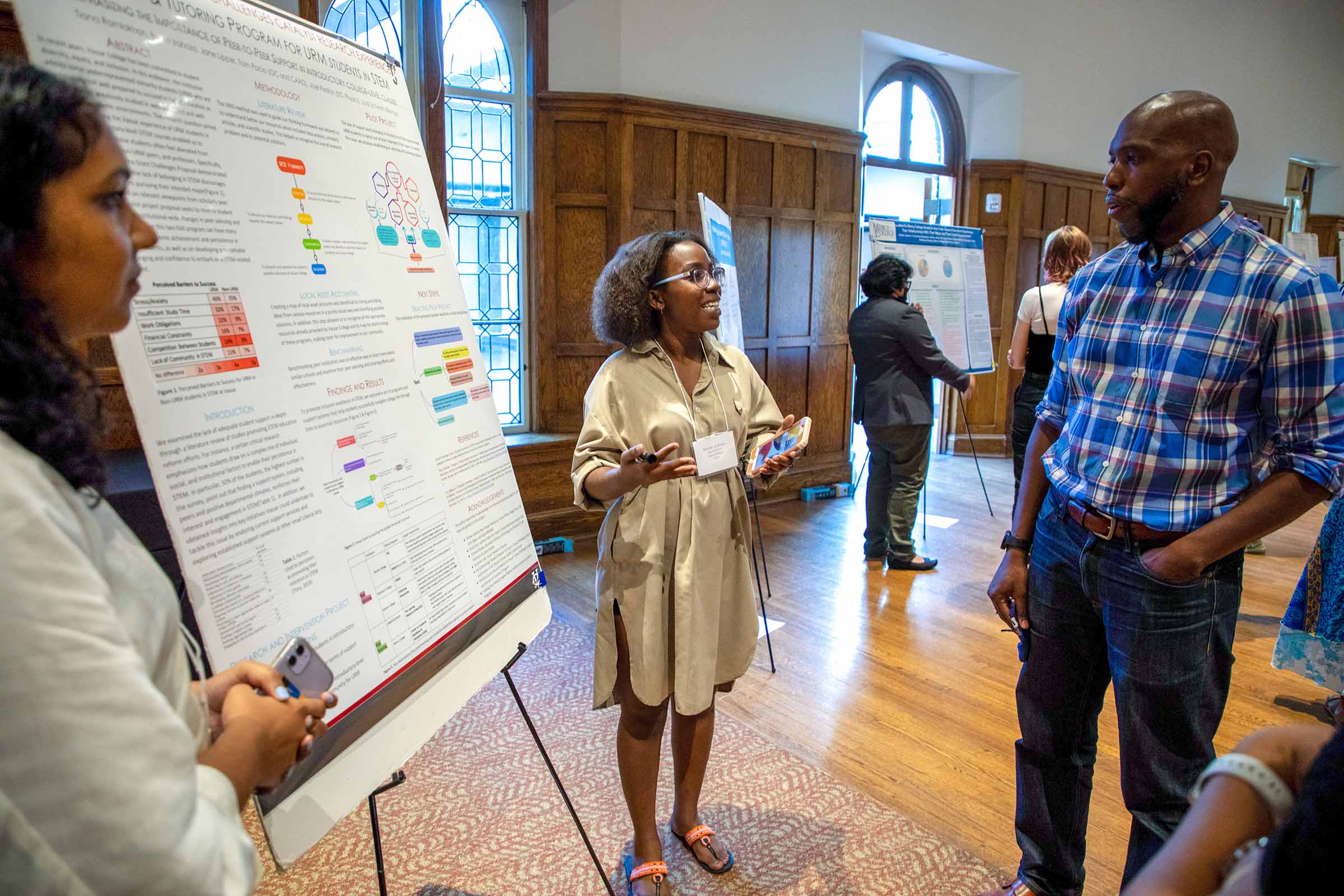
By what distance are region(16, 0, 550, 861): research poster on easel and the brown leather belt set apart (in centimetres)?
107

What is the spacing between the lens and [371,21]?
13.8 feet

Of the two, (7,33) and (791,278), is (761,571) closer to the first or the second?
(791,278)

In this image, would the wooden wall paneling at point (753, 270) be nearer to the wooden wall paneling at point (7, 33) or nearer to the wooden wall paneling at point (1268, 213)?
the wooden wall paneling at point (7, 33)

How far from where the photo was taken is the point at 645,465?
1.70m

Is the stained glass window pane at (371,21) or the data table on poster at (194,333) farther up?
the stained glass window pane at (371,21)

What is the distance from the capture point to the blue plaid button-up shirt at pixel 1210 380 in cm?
138

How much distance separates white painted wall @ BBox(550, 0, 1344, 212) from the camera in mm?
4902

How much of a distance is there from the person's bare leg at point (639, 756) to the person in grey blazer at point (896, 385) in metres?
2.61

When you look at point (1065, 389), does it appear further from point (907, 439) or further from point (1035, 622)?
point (907, 439)

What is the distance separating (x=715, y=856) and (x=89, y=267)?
1870 mm

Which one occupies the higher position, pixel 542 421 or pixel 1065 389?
pixel 1065 389

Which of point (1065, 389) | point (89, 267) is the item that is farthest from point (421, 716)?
point (1065, 389)

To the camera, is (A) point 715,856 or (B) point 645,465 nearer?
(B) point 645,465

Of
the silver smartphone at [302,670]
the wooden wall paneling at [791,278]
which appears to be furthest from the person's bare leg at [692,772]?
the wooden wall paneling at [791,278]
